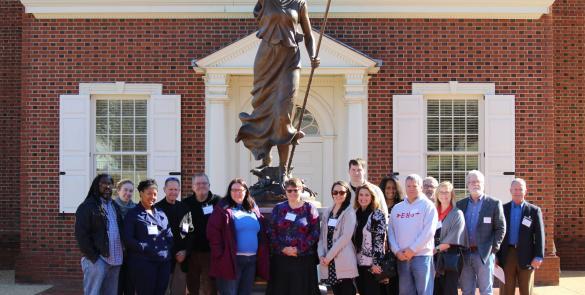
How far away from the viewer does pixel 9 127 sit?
44.5 ft

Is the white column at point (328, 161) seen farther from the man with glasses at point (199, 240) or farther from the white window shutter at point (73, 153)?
the man with glasses at point (199, 240)

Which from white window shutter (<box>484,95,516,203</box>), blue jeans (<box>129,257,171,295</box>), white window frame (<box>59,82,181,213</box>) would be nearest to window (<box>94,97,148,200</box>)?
white window frame (<box>59,82,181,213</box>)

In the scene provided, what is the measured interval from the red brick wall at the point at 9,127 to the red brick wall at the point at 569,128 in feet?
30.6

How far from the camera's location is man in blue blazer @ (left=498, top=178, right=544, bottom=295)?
797cm

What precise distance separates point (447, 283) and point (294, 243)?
6.05 feet

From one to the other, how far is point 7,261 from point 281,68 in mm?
8327

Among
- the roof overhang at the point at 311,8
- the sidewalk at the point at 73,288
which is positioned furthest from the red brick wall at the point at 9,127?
the roof overhang at the point at 311,8

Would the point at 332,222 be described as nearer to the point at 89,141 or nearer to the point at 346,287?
the point at 346,287

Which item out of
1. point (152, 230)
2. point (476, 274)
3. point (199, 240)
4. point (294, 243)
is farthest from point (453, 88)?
point (152, 230)

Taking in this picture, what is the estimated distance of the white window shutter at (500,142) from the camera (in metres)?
12.2

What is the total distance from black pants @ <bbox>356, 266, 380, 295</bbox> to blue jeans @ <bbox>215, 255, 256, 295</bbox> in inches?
36.3

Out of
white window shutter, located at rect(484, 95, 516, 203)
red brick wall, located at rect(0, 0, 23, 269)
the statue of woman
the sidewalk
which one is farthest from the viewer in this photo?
red brick wall, located at rect(0, 0, 23, 269)

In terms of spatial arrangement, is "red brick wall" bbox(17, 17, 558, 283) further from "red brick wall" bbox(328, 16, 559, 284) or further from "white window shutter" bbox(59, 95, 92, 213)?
"white window shutter" bbox(59, 95, 92, 213)

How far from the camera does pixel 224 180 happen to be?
12008 millimetres
